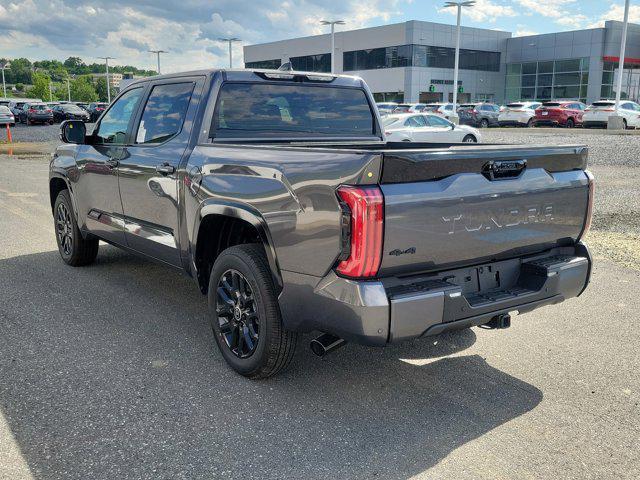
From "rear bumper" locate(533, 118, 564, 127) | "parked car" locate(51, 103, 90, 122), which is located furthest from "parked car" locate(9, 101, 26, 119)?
"rear bumper" locate(533, 118, 564, 127)

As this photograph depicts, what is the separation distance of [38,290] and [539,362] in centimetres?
443

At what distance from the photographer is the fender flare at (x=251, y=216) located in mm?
3525

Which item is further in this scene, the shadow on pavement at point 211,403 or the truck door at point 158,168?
the truck door at point 158,168

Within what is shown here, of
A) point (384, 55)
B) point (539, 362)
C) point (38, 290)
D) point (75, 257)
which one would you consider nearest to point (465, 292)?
point (539, 362)

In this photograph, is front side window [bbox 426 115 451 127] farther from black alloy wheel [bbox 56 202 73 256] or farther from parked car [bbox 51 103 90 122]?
parked car [bbox 51 103 90 122]

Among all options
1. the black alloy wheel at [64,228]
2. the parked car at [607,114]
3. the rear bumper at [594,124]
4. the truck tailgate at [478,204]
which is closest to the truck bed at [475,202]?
the truck tailgate at [478,204]

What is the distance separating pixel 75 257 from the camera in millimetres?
6539

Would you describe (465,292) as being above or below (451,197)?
below

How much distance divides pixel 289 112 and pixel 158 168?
3.67 ft

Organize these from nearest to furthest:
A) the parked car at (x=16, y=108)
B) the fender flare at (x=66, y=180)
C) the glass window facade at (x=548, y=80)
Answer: the fender flare at (x=66, y=180)
the parked car at (x=16, y=108)
the glass window facade at (x=548, y=80)

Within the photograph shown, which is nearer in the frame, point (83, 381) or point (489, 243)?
point (489, 243)

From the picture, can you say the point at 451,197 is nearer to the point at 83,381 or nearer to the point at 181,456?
the point at 181,456

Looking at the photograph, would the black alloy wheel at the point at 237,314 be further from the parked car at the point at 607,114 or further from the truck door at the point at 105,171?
the parked car at the point at 607,114

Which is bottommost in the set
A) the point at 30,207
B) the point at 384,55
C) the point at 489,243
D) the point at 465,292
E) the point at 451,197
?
the point at 30,207
